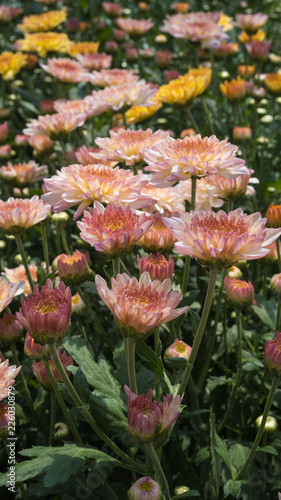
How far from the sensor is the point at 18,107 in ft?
10.7

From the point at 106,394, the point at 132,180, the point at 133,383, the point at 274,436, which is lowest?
the point at 274,436

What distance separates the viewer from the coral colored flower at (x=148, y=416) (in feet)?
2.83

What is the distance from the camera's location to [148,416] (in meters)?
0.87

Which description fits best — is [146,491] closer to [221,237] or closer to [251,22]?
[221,237]

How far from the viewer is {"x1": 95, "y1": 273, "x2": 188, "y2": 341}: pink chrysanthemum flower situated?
86cm

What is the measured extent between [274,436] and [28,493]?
0.60m

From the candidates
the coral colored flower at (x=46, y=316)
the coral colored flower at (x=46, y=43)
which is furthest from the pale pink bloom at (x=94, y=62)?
the coral colored flower at (x=46, y=316)

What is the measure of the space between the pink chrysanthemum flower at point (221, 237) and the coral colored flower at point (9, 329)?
0.51 meters

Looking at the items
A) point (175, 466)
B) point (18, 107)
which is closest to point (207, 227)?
point (175, 466)

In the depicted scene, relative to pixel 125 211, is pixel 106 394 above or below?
below

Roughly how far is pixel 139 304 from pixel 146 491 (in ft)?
1.03

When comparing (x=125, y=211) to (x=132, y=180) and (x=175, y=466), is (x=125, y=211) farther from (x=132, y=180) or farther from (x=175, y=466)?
(x=175, y=466)

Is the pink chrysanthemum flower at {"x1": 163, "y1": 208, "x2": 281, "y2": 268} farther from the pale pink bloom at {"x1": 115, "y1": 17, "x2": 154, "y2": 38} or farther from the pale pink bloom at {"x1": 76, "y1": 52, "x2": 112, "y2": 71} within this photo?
the pale pink bloom at {"x1": 115, "y1": 17, "x2": 154, "y2": 38}

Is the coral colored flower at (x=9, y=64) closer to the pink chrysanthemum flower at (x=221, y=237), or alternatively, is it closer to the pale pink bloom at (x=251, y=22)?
the pale pink bloom at (x=251, y=22)
